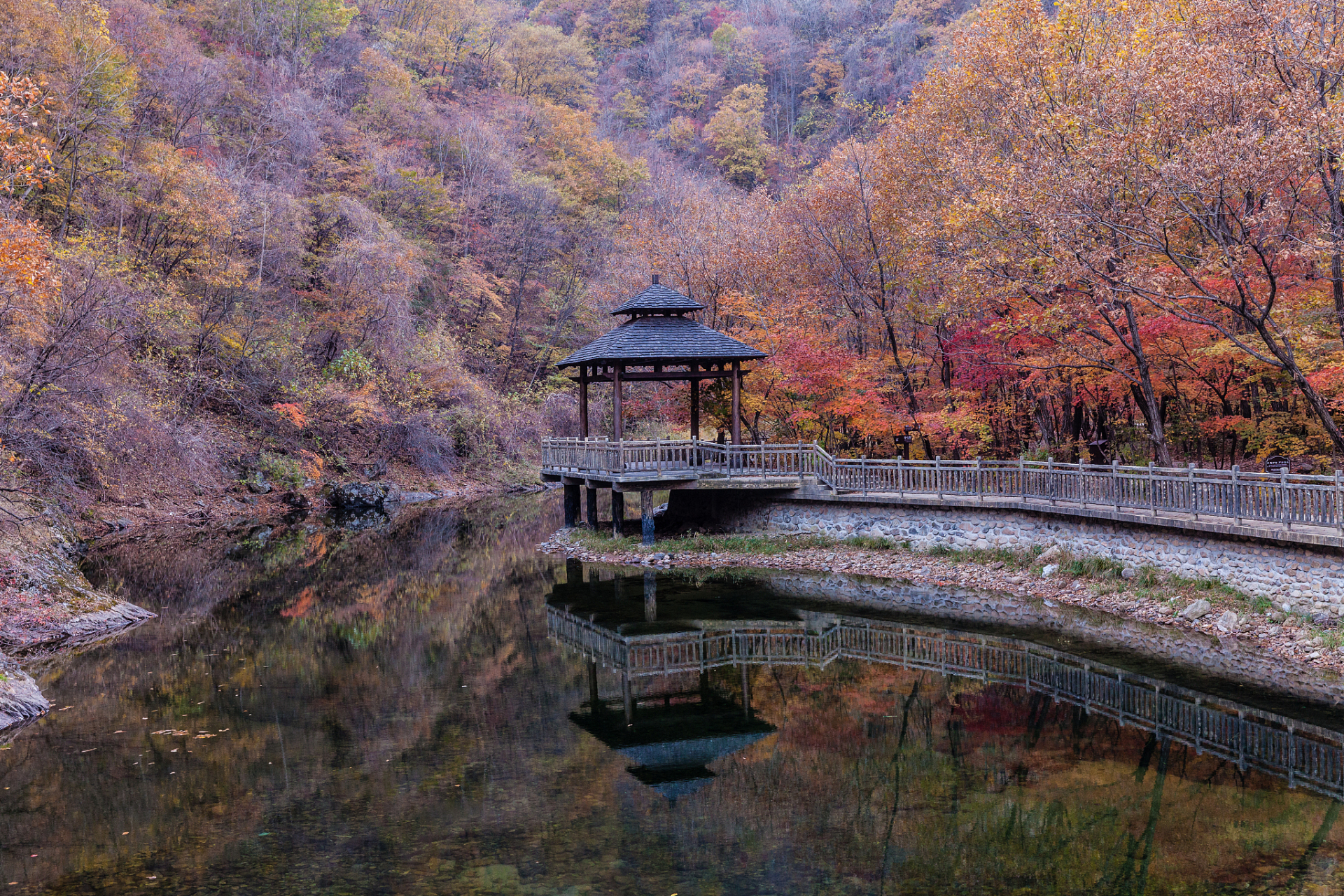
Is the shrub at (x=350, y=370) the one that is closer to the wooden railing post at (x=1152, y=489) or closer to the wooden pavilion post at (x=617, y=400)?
the wooden pavilion post at (x=617, y=400)

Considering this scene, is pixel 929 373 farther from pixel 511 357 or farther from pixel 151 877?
pixel 511 357

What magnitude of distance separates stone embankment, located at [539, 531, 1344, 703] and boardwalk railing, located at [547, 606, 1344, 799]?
111 cm

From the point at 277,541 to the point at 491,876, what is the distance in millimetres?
19945

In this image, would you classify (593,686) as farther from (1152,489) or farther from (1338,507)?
(1338,507)

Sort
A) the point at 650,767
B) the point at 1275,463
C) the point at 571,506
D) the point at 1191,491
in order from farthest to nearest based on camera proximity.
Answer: the point at 571,506, the point at 1275,463, the point at 1191,491, the point at 650,767

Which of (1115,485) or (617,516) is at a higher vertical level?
(1115,485)

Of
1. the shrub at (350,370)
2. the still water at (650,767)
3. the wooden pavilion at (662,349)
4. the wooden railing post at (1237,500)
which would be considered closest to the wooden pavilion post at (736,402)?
the wooden pavilion at (662,349)

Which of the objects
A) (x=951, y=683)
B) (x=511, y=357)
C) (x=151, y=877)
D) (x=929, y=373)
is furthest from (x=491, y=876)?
(x=511, y=357)

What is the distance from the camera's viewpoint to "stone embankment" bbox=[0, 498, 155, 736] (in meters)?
13.3

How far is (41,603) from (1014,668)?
14.5 meters

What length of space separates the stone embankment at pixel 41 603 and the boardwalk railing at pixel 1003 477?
10037 mm

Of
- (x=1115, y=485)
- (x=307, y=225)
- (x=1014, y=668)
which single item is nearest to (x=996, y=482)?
(x=1115, y=485)

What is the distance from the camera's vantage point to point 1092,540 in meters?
16.2

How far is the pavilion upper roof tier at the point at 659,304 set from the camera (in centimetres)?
2177
